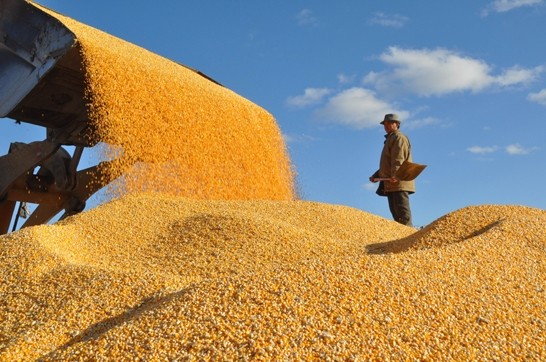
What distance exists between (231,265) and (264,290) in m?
1.24

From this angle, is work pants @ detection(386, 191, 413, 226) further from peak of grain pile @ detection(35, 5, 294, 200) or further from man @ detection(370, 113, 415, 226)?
peak of grain pile @ detection(35, 5, 294, 200)

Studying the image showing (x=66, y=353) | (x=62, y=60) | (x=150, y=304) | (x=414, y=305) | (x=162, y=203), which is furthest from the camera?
(x=162, y=203)

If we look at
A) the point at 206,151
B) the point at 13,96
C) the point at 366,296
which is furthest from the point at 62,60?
the point at 366,296

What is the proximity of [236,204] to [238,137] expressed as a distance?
59cm

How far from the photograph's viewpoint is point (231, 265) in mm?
3539

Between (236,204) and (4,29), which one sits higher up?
(4,29)

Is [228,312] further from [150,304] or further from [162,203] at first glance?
[162,203]

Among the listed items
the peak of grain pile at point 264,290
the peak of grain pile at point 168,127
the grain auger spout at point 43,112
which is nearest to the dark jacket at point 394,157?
the peak of grain pile at point 168,127

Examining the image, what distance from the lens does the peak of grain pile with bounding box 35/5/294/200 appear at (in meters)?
4.48

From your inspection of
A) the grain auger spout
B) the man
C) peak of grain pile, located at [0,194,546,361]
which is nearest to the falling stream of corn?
peak of grain pile, located at [0,194,546,361]

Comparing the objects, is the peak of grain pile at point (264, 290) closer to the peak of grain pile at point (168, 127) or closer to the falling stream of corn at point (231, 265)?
the falling stream of corn at point (231, 265)

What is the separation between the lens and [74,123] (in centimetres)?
525

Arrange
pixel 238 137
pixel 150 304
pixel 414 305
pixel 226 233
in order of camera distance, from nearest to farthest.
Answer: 1. pixel 414 305
2. pixel 150 304
3. pixel 226 233
4. pixel 238 137

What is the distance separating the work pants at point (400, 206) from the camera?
19.3 ft
